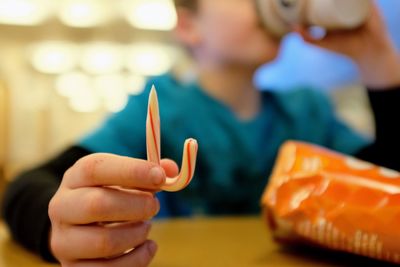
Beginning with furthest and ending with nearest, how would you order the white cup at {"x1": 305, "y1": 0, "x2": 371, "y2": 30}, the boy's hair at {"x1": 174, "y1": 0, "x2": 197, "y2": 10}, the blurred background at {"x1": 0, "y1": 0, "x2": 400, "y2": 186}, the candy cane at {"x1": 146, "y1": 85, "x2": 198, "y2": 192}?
1. the blurred background at {"x1": 0, "y1": 0, "x2": 400, "y2": 186}
2. the boy's hair at {"x1": 174, "y1": 0, "x2": 197, "y2": 10}
3. the white cup at {"x1": 305, "y1": 0, "x2": 371, "y2": 30}
4. the candy cane at {"x1": 146, "y1": 85, "x2": 198, "y2": 192}

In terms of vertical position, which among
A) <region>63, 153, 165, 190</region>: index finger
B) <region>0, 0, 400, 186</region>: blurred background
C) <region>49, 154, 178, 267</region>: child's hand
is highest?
<region>63, 153, 165, 190</region>: index finger

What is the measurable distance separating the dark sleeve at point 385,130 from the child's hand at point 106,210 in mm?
329

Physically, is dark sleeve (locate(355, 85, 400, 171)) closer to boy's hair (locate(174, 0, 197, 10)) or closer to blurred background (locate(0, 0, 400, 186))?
boy's hair (locate(174, 0, 197, 10))

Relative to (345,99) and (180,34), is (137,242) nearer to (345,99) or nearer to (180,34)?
(180,34)

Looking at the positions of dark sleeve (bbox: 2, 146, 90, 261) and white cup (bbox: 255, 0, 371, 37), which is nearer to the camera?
dark sleeve (bbox: 2, 146, 90, 261)

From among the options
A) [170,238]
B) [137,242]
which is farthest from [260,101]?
[137,242]

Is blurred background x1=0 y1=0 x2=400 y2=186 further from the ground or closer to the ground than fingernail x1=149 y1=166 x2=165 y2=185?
closer to the ground

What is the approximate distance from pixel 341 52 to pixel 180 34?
10.1 inches

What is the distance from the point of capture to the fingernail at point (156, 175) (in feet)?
0.87

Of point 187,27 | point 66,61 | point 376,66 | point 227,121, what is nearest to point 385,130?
Answer: point 376,66

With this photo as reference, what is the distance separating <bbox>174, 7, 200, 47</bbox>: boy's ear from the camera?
0.75 meters

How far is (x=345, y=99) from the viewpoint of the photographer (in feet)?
4.79

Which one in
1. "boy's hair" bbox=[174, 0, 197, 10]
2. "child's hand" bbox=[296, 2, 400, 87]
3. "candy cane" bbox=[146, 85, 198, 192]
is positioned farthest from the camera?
"boy's hair" bbox=[174, 0, 197, 10]

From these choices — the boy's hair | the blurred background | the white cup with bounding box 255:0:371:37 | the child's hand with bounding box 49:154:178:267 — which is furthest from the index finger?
the blurred background
